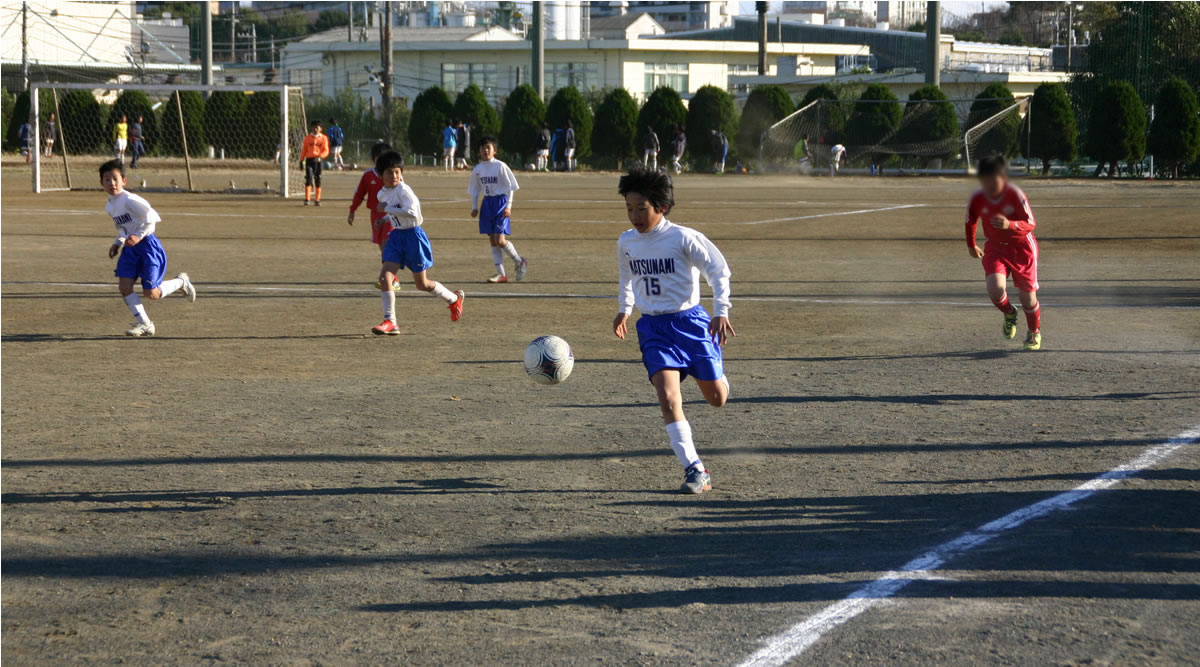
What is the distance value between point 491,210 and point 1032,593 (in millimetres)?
12114

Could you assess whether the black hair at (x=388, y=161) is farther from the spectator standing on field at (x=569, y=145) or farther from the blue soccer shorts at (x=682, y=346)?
the spectator standing on field at (x=569, y=145)

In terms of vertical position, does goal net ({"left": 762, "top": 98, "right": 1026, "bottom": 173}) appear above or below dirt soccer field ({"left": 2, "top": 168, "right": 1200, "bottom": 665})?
above

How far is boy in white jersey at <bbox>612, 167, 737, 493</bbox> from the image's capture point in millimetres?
6496

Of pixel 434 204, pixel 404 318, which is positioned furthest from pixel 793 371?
pixel 434 204

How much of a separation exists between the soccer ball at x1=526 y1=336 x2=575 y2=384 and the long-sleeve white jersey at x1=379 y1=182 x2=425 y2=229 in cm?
442

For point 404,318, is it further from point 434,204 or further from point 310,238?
point 434,204

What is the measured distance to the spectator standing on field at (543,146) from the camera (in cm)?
5188

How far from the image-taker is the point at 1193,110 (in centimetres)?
3988

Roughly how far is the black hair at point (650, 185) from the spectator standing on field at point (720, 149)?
147 ft

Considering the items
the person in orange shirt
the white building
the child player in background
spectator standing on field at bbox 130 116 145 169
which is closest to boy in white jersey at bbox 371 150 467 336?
the child player in background

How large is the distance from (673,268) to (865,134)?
42580 mm

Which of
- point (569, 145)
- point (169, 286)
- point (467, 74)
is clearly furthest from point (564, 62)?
point (169, 286)

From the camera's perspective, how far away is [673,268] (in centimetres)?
661

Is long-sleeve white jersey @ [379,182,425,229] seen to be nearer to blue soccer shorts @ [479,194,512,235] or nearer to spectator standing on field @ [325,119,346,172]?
blue soccer shorts @ [479,194,512,235]
